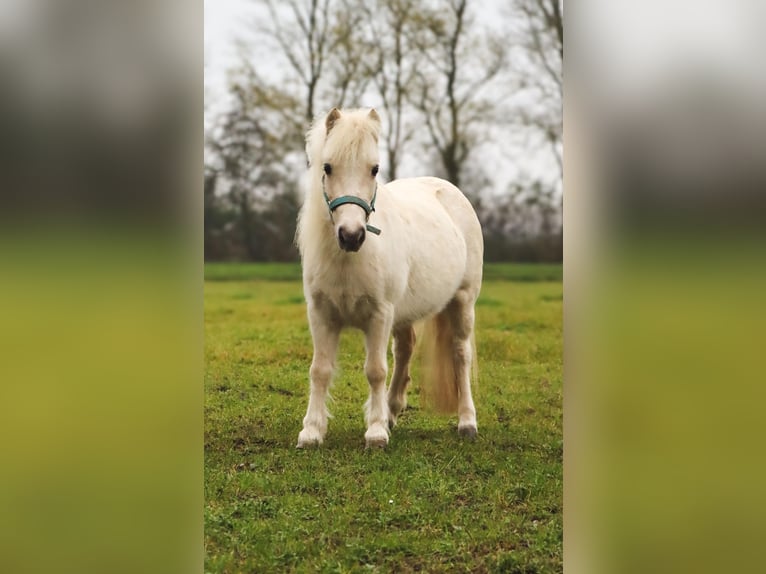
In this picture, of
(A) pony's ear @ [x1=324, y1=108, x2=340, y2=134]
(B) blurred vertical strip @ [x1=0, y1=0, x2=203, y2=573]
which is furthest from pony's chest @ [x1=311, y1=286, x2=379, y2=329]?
(B) blurred vertical strip @ [x1=0, y1=0, x2=203, y2=573]

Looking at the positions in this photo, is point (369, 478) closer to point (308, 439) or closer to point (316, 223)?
point (308, 439)

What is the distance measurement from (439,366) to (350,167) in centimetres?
222

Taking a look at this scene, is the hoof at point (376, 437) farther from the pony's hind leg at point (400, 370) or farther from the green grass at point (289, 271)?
the green grass at point (289, 271)

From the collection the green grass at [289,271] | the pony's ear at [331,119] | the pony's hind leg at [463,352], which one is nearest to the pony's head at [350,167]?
the pony's ear at [331,119]

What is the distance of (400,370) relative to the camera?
634 centimetres

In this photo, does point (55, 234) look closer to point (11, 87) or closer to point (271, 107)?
point (11, 87)

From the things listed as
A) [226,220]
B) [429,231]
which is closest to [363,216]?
[429,231]

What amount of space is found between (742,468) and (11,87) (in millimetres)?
1615

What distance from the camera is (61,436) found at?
150 cm

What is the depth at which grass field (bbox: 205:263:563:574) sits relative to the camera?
3166mm

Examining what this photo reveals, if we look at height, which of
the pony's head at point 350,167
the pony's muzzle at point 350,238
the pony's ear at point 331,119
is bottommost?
the pony's muzzle at point 350,238

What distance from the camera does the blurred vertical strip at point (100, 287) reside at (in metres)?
1.48

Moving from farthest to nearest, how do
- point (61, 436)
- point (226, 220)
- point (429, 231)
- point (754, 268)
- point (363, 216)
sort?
point (226, 220) → point (429, 231) → point (363, 216) → point (61, 436) → point (754, 268)

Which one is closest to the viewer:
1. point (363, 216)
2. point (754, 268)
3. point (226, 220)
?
A: point (754, 268)
